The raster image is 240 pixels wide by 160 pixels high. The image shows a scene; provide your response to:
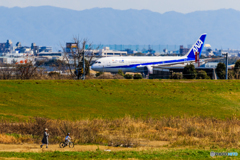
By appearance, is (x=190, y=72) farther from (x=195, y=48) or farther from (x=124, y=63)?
(x=195, y=48)

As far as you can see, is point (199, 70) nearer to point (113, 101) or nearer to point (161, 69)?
point (161, 69)

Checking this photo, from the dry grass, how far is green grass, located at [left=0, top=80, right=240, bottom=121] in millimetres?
3541

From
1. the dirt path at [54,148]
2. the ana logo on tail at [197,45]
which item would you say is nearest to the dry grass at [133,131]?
the dirt path at [54,148]

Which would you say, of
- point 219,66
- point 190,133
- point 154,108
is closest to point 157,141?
point 190,133

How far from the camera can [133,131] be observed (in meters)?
24.4

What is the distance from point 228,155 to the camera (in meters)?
17.4

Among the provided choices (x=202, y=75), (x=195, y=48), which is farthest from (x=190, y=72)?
(x=195, y=48)

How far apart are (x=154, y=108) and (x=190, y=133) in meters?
8.73

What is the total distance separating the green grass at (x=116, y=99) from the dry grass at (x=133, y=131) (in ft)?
11.6

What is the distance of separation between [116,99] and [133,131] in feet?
34.4

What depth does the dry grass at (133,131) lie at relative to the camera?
21.6 meters

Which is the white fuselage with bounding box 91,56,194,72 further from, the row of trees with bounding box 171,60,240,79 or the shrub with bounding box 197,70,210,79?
the shrub with bounding box 197,70,210,79

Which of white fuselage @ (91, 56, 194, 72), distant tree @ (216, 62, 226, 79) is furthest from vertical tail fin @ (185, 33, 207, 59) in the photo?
distant tree @ (216, 62, 226, 79)

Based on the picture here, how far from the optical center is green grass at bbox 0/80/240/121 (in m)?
30.2
